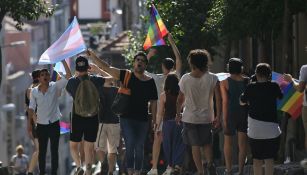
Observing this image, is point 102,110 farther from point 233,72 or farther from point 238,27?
point 238,27

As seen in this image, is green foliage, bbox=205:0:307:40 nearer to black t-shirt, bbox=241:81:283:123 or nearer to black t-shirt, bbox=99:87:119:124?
black t-shirt, bbox=99:87:119:124

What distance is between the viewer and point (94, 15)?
112062 mm

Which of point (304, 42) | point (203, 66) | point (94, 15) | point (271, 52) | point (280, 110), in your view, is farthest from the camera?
point (94, 15)

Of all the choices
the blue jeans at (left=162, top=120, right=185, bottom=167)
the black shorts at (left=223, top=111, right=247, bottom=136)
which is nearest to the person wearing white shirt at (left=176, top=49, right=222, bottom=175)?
the black shorts at (left=223, top=111, right=247, bottom=136)

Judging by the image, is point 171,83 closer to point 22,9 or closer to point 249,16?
point 249,16

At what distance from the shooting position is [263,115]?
1570 centimetres

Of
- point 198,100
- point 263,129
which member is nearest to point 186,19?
point 198,100

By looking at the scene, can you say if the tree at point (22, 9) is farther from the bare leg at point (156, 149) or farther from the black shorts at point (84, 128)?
the black shorts at point (84, 128)

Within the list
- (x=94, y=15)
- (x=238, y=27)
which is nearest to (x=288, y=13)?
(x=238, y=27)

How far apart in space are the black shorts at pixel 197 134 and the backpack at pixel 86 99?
1.29 meters

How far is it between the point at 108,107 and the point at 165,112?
0.95 meters

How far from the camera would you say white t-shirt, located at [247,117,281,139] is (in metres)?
15.7

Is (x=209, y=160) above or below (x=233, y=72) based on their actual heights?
below

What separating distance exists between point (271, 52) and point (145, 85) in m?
12.5
